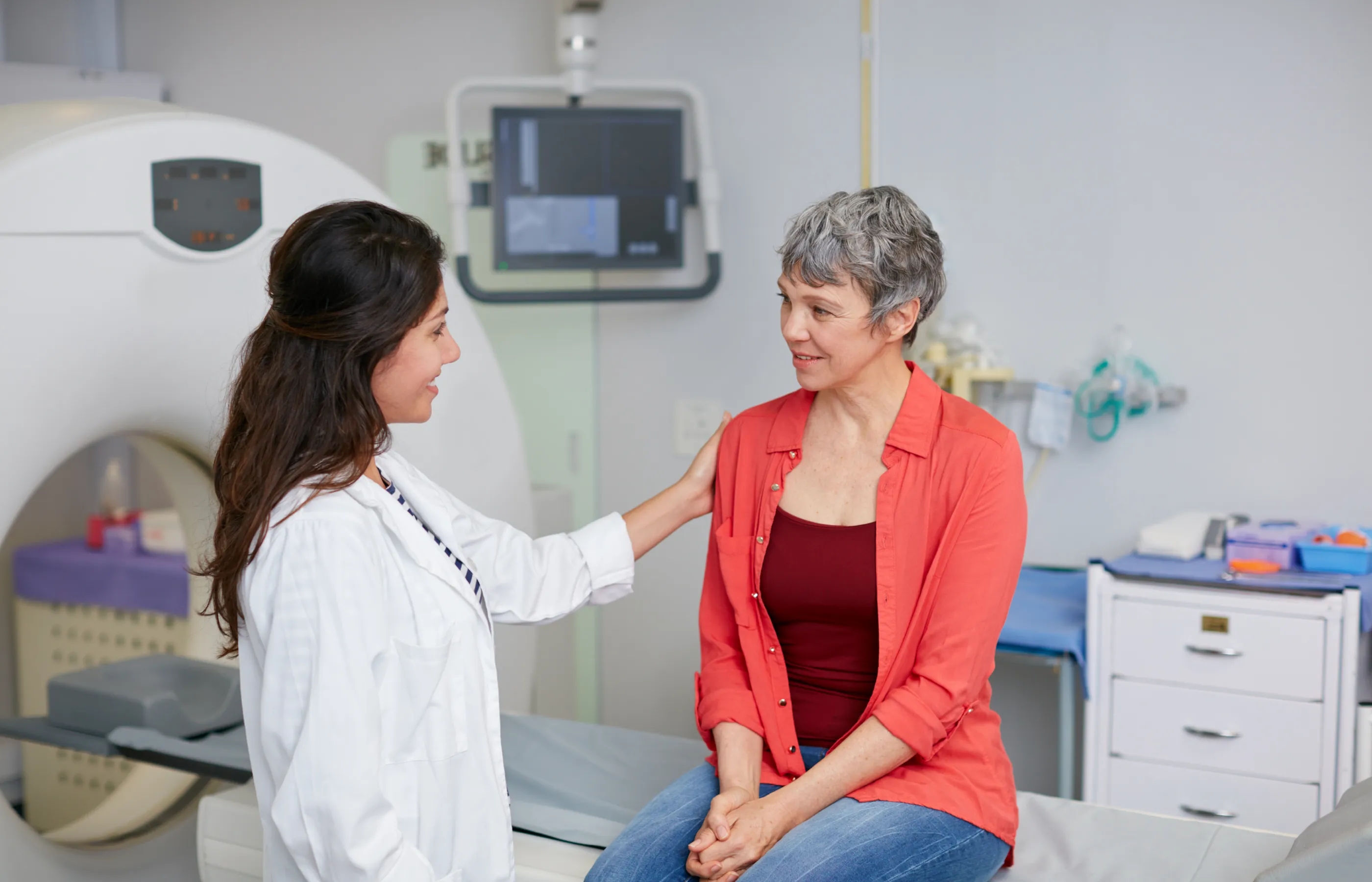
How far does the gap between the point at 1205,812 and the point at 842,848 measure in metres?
1.15

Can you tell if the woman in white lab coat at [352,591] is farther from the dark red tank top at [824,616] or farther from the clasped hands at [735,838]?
the dark red tank top at [824,616]

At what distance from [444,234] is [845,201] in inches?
79.2

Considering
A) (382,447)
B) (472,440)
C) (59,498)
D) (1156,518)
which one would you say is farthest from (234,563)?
(59,498)

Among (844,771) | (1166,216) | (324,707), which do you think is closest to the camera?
(324,707)

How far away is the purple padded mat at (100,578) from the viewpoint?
2.97m

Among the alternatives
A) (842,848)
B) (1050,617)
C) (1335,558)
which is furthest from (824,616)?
(1335,558)

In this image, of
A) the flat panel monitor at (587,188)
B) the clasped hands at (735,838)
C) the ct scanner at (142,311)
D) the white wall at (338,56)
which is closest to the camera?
the clasped hands at (735,838)

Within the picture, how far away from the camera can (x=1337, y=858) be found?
116 centimetres

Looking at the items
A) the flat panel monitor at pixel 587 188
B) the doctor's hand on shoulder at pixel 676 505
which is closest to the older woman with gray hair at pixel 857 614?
the doctor's hand on shoulder at pixel 676 505

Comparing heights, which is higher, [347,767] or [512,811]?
[347,767]

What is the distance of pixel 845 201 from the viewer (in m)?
1.49

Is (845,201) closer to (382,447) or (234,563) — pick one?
(382,447)

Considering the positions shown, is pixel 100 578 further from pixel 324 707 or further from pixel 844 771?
pixel 844 771

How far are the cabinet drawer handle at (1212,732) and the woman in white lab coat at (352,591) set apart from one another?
4.46 feet
